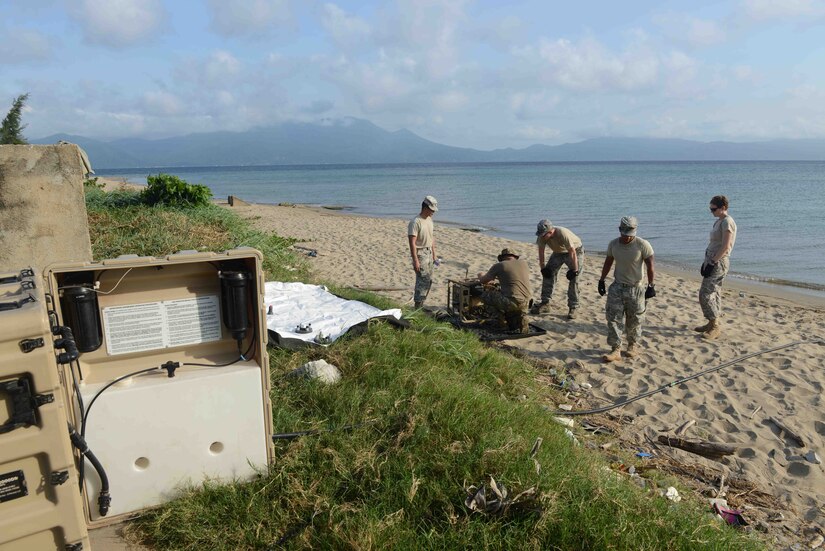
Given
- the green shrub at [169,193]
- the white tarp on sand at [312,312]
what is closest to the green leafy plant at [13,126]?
the green shrub at [169,193]

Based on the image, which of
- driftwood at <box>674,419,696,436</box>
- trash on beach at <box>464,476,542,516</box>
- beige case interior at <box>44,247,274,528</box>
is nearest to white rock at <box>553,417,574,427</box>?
driftwood at <box>674,419,696,436</box>

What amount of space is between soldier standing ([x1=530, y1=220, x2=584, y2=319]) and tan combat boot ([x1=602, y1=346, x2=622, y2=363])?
1724 mm

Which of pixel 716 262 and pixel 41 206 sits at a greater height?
pixel 41 206

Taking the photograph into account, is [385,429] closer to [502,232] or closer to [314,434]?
[314,434]

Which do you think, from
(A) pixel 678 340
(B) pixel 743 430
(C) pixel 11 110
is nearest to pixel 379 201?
(C) pixel 11 110

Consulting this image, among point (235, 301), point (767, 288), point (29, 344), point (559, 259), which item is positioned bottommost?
point (767, 288)

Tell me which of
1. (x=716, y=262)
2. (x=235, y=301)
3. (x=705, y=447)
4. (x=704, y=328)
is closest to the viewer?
(x=235, y=301)

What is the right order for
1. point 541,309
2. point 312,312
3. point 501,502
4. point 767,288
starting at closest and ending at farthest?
point 501,502 < point 312,312 < point 541,309 < point 767,288

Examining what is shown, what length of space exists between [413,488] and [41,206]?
15.4ft

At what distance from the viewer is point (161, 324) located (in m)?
3.33

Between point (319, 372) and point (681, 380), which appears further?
point (681, 380)

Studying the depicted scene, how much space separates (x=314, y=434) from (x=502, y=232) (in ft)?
69.0

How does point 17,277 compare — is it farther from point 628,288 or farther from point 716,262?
point 716,262

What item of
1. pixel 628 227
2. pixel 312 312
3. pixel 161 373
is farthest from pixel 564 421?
pixel 161 373
